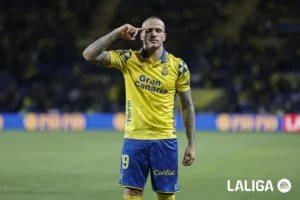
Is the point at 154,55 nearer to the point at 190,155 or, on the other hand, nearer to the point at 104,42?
the point at 104,42

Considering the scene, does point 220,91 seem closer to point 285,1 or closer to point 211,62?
point 211,62

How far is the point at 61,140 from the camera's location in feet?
56.5

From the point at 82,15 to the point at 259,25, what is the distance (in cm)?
776

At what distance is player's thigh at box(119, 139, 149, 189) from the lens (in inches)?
213

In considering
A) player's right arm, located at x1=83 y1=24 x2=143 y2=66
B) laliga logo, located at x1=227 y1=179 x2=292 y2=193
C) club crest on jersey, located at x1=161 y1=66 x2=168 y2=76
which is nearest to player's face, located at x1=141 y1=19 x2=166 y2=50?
player's right arm, located at x1=83 y1=24 x2=143 y2=66

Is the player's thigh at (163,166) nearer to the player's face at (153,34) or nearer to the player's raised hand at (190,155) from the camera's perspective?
the player's raised hand at (190,155)

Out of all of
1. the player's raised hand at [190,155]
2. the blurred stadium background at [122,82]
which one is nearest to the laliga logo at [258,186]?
the player's raised hand at [190,155]

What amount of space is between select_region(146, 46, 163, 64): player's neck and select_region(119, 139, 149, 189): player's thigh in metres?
0.75

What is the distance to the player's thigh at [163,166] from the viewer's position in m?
5.41

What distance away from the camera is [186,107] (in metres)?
5.67

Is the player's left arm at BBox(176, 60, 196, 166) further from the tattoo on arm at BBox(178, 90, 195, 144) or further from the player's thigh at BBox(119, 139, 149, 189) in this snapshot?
the player's thigh at BBox(119, 139, 149, 189)

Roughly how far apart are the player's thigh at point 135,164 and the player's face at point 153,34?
876 mm

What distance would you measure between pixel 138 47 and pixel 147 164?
19.7m

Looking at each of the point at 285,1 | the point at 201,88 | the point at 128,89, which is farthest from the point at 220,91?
the point at 128,89
